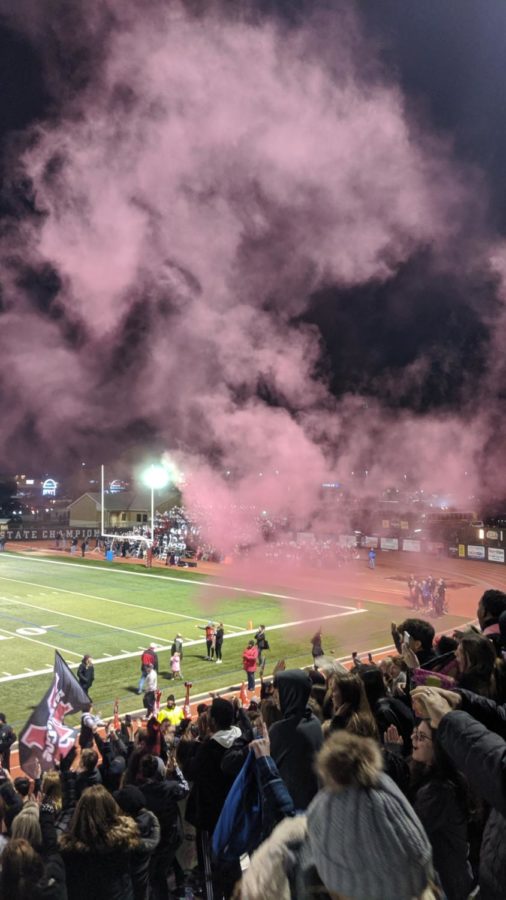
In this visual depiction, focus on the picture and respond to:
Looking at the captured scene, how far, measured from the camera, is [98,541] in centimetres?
6431

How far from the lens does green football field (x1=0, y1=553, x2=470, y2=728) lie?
66.8ft

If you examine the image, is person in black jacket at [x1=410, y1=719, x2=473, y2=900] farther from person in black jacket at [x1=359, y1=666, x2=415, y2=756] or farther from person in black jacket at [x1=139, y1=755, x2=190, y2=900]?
Answer: person in black jacket at [x1=139, y1=755, x2=190, y2=900]

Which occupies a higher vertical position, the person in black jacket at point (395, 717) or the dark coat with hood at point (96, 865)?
the person in black jacket at point (395, 717)

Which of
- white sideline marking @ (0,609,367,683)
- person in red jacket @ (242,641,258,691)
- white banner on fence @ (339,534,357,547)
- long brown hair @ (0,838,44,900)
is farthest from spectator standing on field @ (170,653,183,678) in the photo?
white banner on fence @ (339,534,357,547)

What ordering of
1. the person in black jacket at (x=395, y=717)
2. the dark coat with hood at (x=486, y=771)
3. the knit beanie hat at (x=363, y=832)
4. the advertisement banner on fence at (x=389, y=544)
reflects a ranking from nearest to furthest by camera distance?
the knit beanie hat at (x=363, y=832) → the dark coat with hood at (x=486, y=771) → the person in black jacket at (x=395, y=717) → the advertisement banner on fence at (x=389, y=544)

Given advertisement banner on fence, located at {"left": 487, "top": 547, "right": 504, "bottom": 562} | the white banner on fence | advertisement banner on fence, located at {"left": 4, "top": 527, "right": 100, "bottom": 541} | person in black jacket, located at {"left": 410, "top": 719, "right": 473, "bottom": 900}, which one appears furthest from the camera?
advertisement banner on fence, located at {"left": 4, "top": 527, "right": 100, "bottom": 541}

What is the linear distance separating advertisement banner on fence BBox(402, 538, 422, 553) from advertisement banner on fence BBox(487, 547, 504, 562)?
6698 millimetres

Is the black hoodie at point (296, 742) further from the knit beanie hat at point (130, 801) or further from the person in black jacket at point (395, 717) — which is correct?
the knit beanie hat at point (130, 801)

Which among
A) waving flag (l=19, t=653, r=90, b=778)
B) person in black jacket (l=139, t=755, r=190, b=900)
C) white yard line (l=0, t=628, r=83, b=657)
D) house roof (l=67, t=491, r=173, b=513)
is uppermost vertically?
house roof (l=67, t=491, r=173, b=513)

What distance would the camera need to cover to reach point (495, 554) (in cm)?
4778

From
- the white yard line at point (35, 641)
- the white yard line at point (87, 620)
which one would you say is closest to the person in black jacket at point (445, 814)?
the white yard line at point (35, 641)

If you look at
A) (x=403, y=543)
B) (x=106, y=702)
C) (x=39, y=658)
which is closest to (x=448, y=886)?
(x=106, y=702)

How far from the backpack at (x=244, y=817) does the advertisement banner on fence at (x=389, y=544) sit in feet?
174

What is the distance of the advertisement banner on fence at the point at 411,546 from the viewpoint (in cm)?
5372
